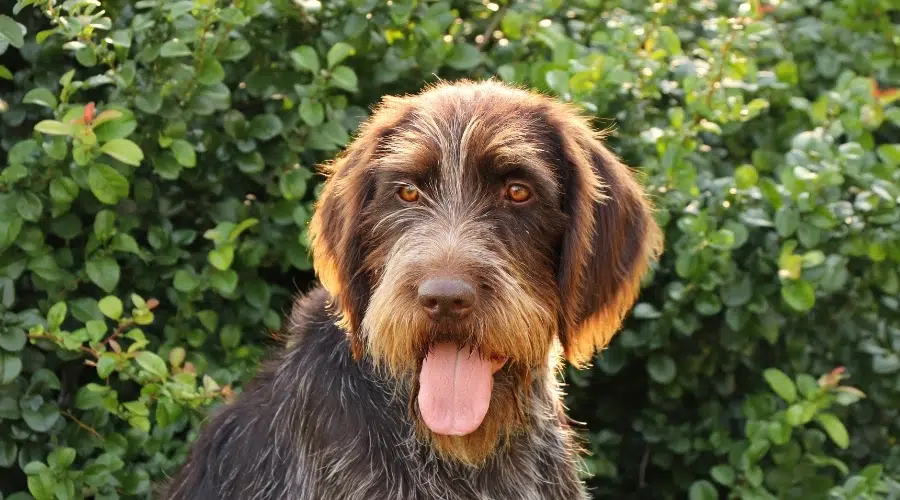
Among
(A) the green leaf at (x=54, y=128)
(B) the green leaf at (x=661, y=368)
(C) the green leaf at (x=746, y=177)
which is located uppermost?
(A) the green leaf at (x=54, y=128)

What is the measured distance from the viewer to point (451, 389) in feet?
11.0

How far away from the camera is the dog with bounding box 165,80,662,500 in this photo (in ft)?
10.7

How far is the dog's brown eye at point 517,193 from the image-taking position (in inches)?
134

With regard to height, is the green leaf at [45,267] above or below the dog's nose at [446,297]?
below

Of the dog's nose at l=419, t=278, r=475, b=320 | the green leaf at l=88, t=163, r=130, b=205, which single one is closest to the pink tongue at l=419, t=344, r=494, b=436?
the dog's nose at l=419, t=278, r=475, b=320

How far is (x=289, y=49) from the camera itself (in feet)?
16.1

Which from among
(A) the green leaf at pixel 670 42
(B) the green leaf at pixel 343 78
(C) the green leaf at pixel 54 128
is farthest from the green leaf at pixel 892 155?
(C) the green leaf at pixel 54 128

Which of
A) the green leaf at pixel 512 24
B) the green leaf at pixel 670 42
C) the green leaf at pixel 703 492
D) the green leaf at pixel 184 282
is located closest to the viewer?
the green leaf at pixel 184 282

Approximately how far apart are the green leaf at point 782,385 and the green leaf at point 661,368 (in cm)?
47

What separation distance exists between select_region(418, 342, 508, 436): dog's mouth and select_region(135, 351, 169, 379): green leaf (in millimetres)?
1188

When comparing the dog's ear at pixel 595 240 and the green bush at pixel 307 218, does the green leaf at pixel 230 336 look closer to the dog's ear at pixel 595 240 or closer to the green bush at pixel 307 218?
the green bush at pixel 307 218

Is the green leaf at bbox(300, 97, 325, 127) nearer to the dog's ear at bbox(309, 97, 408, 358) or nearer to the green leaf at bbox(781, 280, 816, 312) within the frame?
the dog's ear at bbox(309, 97, 408, 358)

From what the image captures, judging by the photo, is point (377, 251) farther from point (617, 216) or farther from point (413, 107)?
point (617, 216)

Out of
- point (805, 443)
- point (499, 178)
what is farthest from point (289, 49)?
point (805, 443)
